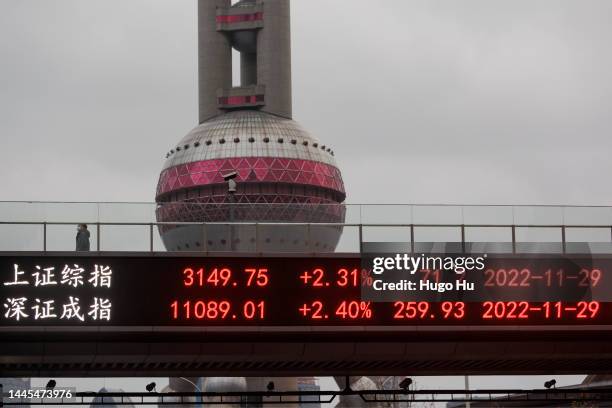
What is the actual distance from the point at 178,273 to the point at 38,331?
12.8 ft

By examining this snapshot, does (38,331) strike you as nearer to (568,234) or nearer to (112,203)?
(112,203)

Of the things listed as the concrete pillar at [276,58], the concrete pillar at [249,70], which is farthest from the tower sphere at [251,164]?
the concrete pillar at [249,70]

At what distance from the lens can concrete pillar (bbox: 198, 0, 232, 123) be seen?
19112 centimetres

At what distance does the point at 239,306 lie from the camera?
36.1 m

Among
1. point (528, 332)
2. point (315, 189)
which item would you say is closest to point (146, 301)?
point (528, 332)

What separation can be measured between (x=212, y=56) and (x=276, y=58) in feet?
31.5

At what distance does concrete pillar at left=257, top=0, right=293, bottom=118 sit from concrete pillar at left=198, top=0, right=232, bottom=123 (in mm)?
4749

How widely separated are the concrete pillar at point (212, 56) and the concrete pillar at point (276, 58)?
4.75 metres

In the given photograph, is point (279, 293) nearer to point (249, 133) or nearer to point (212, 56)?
point (249, 133)

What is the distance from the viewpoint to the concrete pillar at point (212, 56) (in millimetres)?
191125

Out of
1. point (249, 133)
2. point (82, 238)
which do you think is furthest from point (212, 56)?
point (82, 238)

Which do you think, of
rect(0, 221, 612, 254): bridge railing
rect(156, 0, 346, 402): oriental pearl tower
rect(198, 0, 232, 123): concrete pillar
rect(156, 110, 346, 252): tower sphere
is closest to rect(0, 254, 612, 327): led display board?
rect(0, 221, 612, 254): bridge railing

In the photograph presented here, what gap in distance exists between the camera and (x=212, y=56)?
7534 inches

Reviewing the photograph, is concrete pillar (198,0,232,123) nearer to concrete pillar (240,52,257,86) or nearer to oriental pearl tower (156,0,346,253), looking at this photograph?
oriental pearl tower (156,0,346,253)
